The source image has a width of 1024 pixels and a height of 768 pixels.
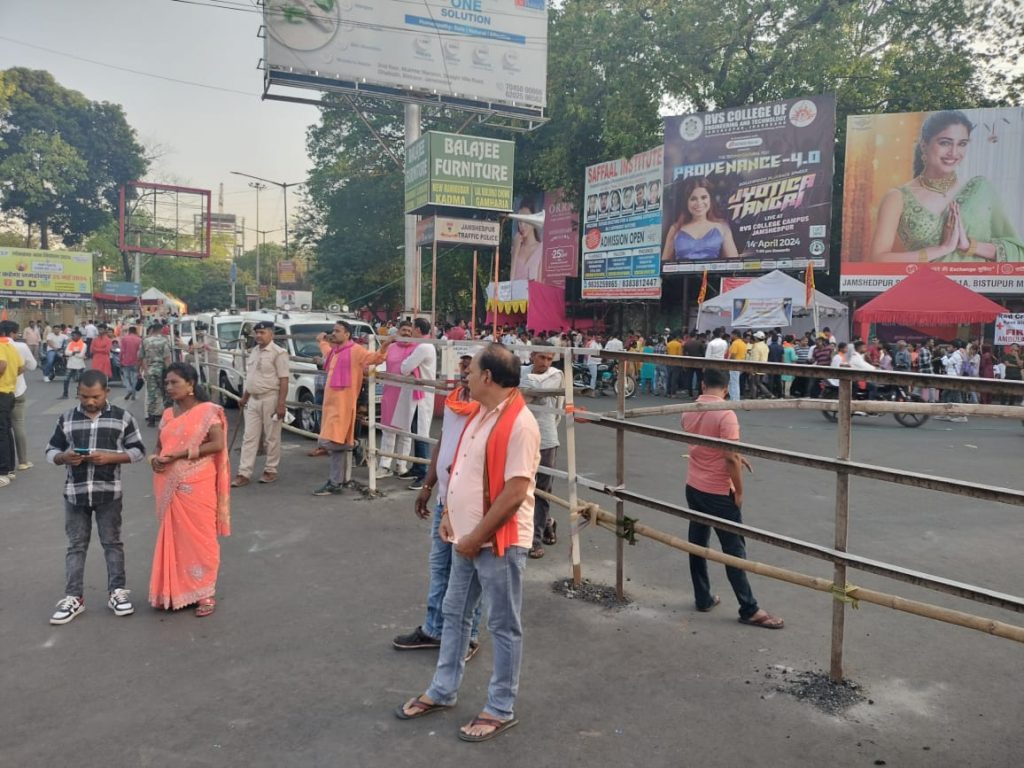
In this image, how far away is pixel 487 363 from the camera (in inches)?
129

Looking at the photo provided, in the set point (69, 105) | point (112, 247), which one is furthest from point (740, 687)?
point (112, 247)

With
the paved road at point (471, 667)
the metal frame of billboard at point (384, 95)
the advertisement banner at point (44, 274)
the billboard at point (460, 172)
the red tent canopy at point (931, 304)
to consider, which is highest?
the metal frame of billboard at point (384, 95)

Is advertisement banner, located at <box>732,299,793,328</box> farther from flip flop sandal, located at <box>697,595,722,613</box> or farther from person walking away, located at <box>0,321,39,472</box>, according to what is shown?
person walking away, located at <box>0,321,39,472</box>

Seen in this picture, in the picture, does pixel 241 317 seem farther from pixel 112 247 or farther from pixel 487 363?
pixel 112 247

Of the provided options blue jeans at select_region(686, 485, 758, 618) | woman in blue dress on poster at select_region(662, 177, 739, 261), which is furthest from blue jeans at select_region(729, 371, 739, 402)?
blue jeans at select_region(686, 485, 758, 618)

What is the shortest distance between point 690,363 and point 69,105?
53.0 m

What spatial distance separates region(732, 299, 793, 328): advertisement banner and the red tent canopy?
1713 millimetres

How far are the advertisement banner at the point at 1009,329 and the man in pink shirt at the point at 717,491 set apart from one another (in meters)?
15.2

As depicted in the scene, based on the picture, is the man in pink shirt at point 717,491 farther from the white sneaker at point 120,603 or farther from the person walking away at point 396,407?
the person walking away at point 396,407

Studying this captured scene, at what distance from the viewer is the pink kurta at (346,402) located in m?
7.67

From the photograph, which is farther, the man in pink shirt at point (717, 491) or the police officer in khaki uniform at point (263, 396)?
the police officer in khaki uniform at point (263, 396)

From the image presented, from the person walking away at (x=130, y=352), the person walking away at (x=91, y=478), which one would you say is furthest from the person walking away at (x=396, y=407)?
the person walking away at (x=130, y=352)

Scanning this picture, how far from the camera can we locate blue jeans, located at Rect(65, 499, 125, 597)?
464 centimetres

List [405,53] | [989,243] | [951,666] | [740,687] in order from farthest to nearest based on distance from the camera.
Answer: [405,53]
[989,243]
[951,666]
[740,687]
